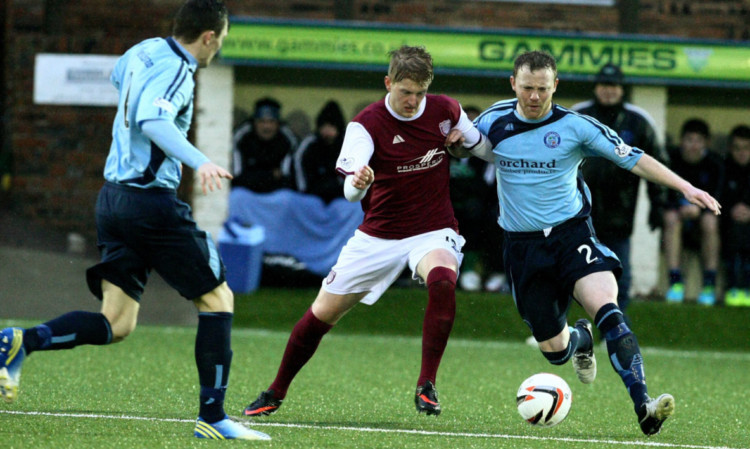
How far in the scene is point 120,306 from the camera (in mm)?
5215

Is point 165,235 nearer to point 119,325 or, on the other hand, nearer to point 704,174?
point 119,325

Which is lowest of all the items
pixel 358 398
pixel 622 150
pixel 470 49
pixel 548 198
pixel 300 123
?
pixel 358 398

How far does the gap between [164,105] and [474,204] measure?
→ 23.8ft

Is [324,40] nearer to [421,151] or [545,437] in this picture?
[421,151]

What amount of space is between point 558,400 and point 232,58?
764 centimetres

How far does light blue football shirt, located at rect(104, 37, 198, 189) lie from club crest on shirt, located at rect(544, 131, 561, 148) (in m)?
1.97

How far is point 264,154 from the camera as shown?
12.3 m

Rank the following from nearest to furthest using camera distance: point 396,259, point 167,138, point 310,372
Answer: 1. point 167,138
2. point 396,259
3. point 310,372

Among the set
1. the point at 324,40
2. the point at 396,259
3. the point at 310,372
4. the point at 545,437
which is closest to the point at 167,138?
the point at 396,259

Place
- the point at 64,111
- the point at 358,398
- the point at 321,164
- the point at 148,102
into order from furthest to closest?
the point at 64,111
the point at 321,164
the point at 358,398
the point at 148,102

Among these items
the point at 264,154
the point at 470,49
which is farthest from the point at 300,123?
the point at 470,49

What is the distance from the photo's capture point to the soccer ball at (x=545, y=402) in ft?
18.4

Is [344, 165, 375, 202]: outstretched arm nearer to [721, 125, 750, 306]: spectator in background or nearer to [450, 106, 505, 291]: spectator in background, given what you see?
[450, 106, 505, 291]: spectator in background

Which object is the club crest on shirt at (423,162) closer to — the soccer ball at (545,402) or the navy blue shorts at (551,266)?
the navy blue shorts at (551,266)
